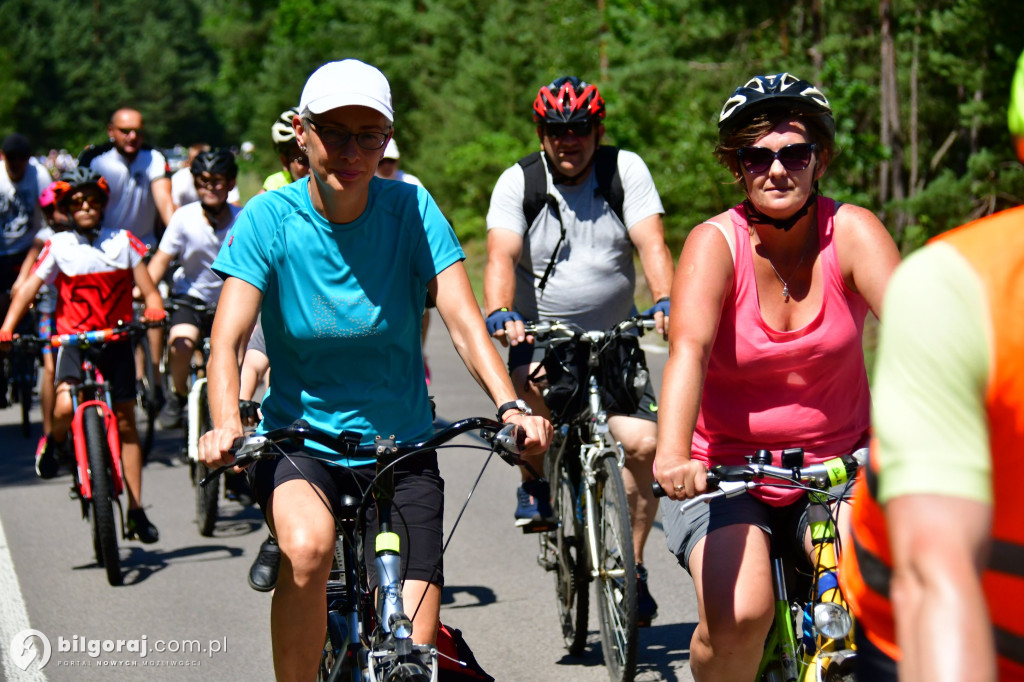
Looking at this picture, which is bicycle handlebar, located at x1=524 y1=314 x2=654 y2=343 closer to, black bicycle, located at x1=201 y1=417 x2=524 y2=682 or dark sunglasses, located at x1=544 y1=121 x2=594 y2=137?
dark sunglasses, located at x1=544 y1=121 x2=594 y2=137

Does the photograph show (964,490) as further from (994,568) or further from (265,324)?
(265,324)

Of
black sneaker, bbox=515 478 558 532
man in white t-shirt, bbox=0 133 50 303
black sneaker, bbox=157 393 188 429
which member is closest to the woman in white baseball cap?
black sneaker, bbox=515 478 558 532

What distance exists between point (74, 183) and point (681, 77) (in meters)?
18.3

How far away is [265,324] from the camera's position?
3789 millimetres

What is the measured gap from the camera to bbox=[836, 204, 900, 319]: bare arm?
346 centimetres

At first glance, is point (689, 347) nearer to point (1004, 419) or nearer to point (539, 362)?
point (1004, 419)

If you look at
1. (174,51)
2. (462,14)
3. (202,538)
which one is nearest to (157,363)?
(202,538)

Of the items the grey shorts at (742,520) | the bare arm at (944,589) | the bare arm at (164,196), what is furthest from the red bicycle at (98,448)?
the bare arm at (944,589)

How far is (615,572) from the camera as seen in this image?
5086 mm

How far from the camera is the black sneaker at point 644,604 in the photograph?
17.9 ft

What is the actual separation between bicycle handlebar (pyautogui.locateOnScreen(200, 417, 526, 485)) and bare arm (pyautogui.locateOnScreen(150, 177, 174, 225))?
753 centimetres

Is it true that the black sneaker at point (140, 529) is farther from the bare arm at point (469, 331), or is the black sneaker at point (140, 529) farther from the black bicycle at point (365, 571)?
the bare arm at point (469, 331)

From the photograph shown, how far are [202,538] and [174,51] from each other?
104 meters

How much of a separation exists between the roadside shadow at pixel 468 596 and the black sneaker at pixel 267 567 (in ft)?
8.83
